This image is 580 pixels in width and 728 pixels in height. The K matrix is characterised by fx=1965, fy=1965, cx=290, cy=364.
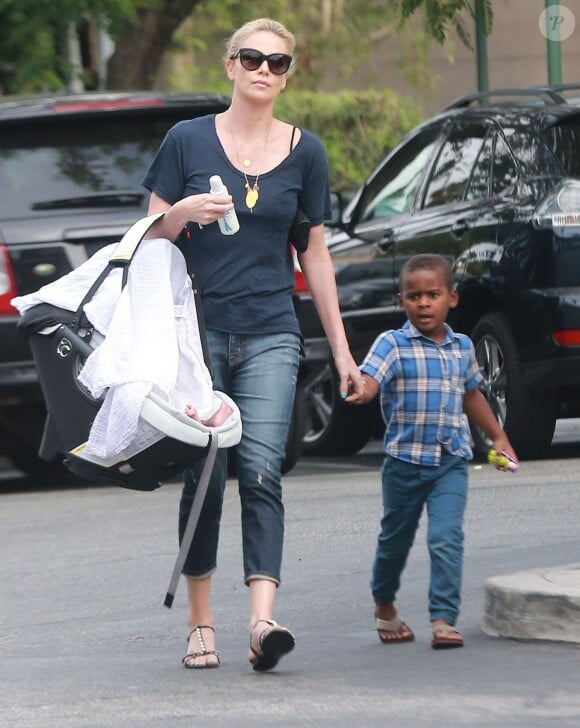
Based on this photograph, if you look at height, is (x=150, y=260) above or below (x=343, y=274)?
above

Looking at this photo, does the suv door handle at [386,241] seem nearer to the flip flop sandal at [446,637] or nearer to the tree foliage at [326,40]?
the flip flop sandal at [446,637]

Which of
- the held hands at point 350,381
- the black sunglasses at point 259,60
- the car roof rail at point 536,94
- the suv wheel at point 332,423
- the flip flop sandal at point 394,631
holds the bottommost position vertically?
the suv wheel at point 332,423

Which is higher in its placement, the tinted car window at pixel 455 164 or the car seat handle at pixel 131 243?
the car seat handle at pixel 131 243

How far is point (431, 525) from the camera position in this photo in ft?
18.9

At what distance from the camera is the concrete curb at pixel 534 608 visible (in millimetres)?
5613

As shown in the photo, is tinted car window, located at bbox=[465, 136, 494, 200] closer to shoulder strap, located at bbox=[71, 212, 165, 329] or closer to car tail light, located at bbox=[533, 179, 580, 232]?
car tail light, located at bbox=[533, 179, 580, 232]

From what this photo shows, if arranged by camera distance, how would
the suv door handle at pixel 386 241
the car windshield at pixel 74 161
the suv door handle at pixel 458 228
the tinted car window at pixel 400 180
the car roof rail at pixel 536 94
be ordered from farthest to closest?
1. the tinted car window at pixel 400 180
2. the suv door handle at pixel 386 241
3. the car roof rail at pixel 536 94
4. the suv door handle at pixel 458 228
5. the car windshield at pixel 74 161

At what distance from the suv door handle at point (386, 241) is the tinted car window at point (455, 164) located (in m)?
0.25

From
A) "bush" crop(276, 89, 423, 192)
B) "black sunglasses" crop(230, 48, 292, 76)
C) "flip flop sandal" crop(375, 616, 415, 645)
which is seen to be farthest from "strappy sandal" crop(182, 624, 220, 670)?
"bush" crop(276, 89, 423, 192)

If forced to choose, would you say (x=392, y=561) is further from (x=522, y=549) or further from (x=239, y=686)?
(x=522, y=549)

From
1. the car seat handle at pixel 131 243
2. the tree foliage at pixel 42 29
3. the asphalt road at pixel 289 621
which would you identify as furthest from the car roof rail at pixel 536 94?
the tree foliage at pixel 42 29

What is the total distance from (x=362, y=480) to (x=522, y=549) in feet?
8.46

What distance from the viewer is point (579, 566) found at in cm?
622

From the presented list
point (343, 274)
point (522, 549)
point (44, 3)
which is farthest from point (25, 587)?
point (44, 3)
